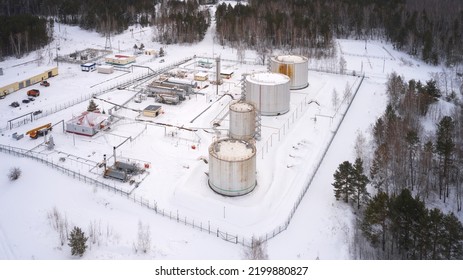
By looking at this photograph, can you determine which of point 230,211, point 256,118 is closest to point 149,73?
point 256,118

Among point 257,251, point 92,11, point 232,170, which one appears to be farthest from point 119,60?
point 257,251

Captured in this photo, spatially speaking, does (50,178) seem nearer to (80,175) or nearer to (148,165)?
(80,175)

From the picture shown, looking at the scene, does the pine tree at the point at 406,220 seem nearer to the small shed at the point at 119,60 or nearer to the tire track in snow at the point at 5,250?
the tire track in snow at the point at 5,250

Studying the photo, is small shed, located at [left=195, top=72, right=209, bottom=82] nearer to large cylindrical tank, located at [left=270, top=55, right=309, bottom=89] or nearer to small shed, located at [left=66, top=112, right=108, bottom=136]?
large cylindrical tank, located at [left=270, top=55, right=309, bottom=89]

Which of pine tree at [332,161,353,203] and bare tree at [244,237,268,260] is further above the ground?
pine tree at [332,161,353,203]

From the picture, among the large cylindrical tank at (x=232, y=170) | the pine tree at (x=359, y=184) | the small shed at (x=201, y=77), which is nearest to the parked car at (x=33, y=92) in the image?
the small shed at (x=201, y=77)

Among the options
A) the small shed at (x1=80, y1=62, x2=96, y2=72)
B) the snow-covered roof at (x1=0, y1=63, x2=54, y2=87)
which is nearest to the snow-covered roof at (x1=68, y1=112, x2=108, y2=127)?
the snow-covered roof at (x1=0, y1=63, x2=54, y2=87)
